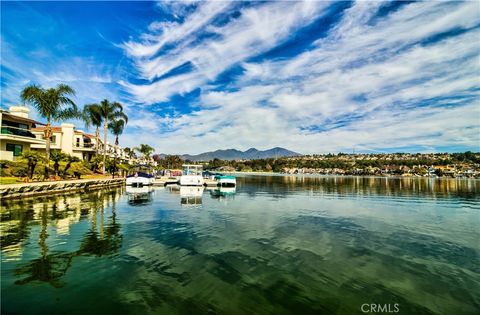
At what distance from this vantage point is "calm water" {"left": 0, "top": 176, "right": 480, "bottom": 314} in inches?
318

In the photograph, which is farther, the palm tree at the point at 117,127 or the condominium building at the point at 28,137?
the palm tree at the point at 117,127

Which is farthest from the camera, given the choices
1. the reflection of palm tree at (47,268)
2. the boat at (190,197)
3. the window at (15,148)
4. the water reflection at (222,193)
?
the window at (15,148)

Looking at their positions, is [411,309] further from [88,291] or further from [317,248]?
[88,291]

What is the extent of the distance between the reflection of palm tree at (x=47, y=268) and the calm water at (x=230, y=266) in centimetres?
4

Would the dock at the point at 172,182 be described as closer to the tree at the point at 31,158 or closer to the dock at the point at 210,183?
the dock at the point at 210,183

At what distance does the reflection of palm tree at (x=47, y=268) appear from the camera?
9234 mm

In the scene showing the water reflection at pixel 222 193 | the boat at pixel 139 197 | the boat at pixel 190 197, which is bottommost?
the water reflection at pixel 222 193

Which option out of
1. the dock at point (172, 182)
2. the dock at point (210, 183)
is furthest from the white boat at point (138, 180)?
the dock at point (210, 183)

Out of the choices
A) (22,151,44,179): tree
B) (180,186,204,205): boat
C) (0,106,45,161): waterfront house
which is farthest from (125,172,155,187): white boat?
(0,106,45,161): waterfront house

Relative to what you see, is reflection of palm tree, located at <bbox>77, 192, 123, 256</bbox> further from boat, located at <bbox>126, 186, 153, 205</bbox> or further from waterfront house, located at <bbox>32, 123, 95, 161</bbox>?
waterfront house, located at <bbox>32, 123, 95, 161</bbox>

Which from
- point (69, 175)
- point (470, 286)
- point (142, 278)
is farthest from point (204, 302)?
point (69, 175)

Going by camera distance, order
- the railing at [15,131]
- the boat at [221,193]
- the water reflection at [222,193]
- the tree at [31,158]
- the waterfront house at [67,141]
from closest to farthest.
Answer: the tree at [31,158], the water reflection at [222,193], the boat at [221,193], the railing at [15,131], the waterfront house at [67,141]

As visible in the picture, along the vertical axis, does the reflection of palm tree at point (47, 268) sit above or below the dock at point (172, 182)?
below

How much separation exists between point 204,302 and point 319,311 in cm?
348
